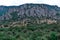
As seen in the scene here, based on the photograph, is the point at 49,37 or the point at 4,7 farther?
Answer: the point at 4,7

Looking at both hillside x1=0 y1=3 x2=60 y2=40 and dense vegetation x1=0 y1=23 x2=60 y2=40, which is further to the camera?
hillside x1=0 y1=3 x2=60 y2=40

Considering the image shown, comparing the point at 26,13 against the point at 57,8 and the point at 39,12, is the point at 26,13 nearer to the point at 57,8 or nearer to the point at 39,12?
the point at 39,12

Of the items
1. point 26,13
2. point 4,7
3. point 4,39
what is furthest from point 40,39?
point 4,7

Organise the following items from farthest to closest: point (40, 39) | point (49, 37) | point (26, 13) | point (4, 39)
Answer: point (26, 13), point (49, 37), point (40, 39), point (4, 39)

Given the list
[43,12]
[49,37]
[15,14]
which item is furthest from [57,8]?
[49,37]

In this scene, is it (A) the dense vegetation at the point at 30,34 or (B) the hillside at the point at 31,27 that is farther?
(B) the hillside at the point at 31,27

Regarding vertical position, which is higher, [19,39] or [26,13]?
[19,39]

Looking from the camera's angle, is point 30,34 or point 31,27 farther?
point 31,27

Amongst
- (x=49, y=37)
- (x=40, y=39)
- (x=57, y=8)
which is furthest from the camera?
(x=57, y=8)

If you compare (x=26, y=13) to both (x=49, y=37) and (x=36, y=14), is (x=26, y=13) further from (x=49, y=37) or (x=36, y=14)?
(x=49, y=37)

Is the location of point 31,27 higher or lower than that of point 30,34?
lower
